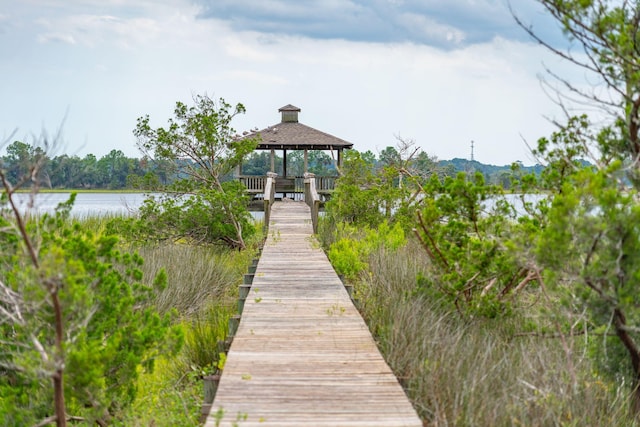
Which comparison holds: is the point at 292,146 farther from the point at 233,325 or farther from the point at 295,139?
the point at 233,325

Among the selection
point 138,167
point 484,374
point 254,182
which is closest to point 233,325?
point 484,374

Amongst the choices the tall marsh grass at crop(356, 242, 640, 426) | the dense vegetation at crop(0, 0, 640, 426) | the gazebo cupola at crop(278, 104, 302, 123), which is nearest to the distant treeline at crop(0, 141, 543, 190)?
the dense vegetation at crop(0, 0, 640, 426)

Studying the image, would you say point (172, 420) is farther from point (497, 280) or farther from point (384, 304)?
point (497, 280)

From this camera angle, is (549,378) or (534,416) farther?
(549,378)

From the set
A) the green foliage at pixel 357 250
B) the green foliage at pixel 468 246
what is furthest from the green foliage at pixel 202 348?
the green foliage at pixel 357 250

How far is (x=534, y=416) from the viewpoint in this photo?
14.9ft

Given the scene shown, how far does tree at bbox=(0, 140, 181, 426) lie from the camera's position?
3.94m

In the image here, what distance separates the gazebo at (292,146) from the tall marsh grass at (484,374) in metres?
18.4

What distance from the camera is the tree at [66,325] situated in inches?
155

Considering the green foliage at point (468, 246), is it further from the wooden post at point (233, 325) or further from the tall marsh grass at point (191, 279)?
the tall marsh grass at point (191, 279)

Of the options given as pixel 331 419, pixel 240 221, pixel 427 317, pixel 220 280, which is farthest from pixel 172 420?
pixel 240 221

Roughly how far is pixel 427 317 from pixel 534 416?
1.90 meters

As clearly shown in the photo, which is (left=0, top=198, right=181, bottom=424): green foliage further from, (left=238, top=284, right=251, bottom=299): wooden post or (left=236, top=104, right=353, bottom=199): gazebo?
(left=236, top=104, right=353, bottom=199): gazebo

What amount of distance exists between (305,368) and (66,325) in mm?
1728
